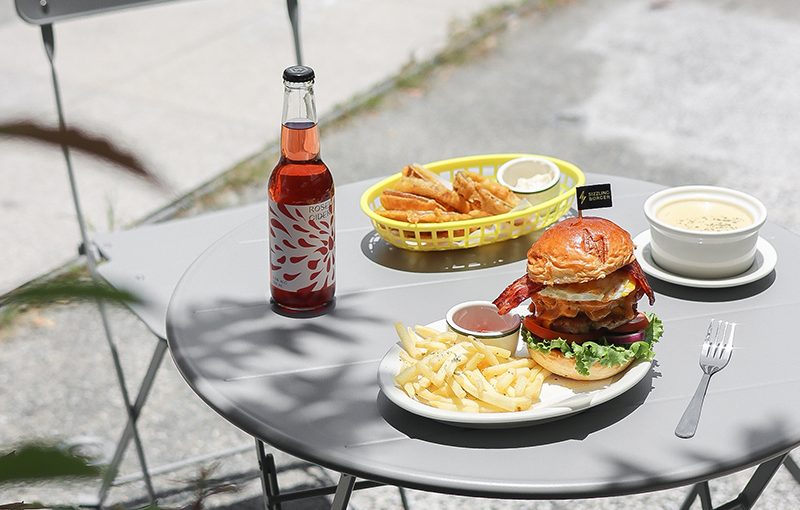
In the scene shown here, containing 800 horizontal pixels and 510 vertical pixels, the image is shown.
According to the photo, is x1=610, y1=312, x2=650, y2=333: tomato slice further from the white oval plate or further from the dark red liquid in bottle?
the dark red liquid in bottle

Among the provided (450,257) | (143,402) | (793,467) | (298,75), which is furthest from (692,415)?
(143,402)

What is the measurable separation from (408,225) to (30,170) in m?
3.42

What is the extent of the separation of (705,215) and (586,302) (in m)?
0.59

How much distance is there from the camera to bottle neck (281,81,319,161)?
65.9 inches

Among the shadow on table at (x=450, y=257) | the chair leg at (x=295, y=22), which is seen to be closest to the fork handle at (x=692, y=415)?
the shadow on table at (x=450, y=257)

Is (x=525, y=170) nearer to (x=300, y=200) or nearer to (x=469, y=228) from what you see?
(x=469, y=228)

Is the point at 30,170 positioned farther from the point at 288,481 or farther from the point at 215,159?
the point at 288,481

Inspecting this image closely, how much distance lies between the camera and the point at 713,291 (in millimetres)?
1874

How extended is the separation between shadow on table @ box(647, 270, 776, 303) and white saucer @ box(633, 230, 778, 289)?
1 cm

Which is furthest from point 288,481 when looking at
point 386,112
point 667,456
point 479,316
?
point 386,112

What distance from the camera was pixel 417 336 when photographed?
64.5 inches

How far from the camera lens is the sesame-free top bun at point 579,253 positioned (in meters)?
1.49

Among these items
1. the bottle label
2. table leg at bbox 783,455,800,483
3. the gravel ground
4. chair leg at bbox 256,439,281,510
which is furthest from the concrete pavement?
table leg at bbox 783,455,800,483

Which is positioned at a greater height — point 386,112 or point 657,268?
point 657,268
